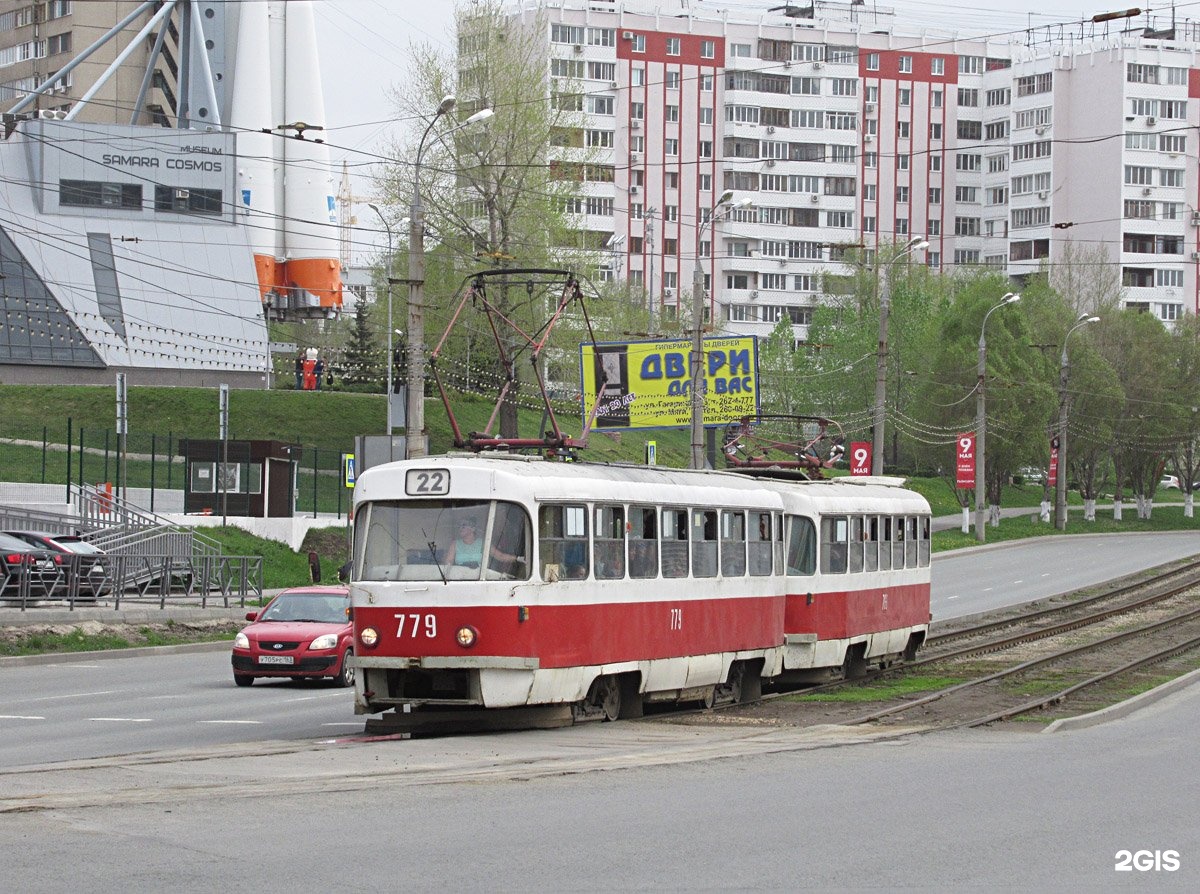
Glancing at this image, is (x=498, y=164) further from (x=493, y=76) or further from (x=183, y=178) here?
(x=183, y=178)

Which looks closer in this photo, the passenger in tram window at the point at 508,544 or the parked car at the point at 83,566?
the passenger in tram window at the point at 508,544

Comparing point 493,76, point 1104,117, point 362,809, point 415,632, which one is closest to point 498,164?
point 493,76

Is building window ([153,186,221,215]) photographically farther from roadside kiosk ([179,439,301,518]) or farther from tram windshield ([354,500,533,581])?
tram windshield ([354,500,533,581])

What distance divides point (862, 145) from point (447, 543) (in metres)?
107

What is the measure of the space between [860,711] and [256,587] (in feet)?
73.0

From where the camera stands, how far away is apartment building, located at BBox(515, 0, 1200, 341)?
11231cm

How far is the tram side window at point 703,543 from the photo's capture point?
1867 centimetres

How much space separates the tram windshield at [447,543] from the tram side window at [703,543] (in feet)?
11.5

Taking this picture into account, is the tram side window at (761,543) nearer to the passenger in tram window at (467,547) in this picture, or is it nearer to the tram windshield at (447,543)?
the tram windshield at (447,543)

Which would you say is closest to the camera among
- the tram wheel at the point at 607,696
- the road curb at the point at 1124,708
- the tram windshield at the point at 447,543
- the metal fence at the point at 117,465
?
the tram windshield at the point at 447,543

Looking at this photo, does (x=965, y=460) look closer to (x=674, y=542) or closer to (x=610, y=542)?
(x=674, y=542)

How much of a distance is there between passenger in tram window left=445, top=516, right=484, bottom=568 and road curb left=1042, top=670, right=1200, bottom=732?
19.1 ft

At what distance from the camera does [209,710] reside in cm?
1936

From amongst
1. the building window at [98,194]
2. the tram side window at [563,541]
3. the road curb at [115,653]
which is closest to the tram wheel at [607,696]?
the tram side window at [563,541]
